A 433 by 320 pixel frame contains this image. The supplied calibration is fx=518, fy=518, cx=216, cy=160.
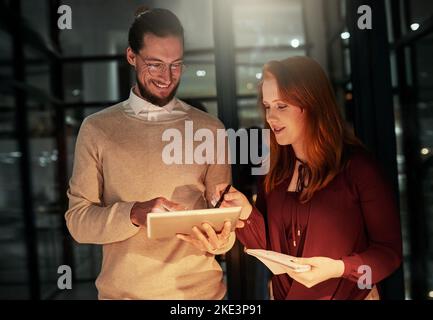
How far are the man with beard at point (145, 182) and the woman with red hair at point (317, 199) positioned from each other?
0.60 feet

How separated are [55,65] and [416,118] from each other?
167 cm

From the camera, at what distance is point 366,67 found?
227 cm

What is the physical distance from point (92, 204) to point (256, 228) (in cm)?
67

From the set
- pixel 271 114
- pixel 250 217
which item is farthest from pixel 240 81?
pixel 250 217

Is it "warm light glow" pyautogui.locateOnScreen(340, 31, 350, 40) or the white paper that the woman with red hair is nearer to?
the white paper

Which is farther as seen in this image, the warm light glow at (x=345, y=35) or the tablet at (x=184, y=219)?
the warm light glow at (x=345, y=35)

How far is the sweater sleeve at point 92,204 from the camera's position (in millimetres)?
2012

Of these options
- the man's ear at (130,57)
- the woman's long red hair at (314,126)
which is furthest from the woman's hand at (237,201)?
the man's ear at (130,57)

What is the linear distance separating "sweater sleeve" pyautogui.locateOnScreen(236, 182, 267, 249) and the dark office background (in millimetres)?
141

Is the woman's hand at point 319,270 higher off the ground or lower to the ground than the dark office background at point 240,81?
lower

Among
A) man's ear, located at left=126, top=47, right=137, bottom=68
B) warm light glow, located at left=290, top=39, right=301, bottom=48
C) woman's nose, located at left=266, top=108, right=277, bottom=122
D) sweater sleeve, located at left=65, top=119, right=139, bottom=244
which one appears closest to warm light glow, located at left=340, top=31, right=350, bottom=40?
warm light glow, located at left=290, top=39, right=301, bottom=48

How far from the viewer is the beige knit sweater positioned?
206cm

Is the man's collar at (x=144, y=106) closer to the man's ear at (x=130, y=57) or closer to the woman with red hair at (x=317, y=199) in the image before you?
the man's ear at (x=130, y=57)

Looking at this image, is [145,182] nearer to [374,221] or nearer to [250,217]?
[250,217]
